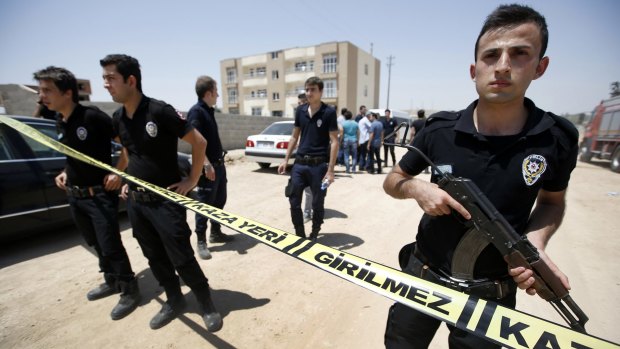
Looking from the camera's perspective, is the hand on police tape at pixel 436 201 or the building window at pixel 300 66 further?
the building window at pixel 300 66

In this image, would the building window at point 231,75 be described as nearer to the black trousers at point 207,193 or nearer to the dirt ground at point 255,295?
the dirt ground at point 255,295

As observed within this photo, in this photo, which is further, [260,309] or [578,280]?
[578,280]

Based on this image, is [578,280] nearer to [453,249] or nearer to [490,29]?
[453,249]

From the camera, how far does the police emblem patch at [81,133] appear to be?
2.49 metres

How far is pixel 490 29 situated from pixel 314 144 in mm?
2467

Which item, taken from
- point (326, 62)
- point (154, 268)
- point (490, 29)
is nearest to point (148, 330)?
point (154, 268)

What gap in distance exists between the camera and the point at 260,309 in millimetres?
2494

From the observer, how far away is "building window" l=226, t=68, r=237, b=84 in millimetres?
49338

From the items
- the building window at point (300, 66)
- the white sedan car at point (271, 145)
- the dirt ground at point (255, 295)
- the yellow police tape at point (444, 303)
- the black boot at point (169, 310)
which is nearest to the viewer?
the yellow police tape at point (444, 303)

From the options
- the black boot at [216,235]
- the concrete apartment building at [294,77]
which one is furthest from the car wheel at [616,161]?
the concrete apartment building at [294,77]

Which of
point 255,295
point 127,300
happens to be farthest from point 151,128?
point 255,295

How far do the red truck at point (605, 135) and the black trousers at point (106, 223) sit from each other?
49.2ft

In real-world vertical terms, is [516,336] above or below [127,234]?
above

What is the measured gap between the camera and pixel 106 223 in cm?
251
